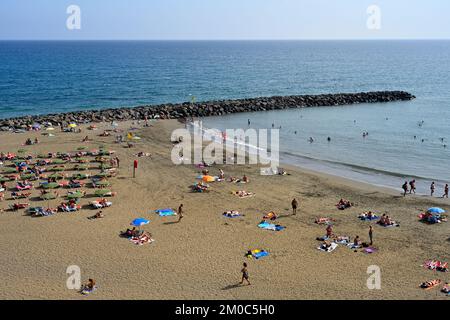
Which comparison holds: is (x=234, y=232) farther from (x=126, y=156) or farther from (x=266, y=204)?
(x=126, y=156)

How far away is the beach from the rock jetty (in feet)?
90.4

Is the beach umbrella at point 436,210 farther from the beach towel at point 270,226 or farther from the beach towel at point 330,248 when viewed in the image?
the beach towel at point 270,226

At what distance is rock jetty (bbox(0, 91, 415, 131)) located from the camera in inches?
2224

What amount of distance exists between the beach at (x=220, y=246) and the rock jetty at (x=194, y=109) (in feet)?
90.4

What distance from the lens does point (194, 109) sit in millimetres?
63188

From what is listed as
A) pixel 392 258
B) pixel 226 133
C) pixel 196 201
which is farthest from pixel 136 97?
pixel 392 258

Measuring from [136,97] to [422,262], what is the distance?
67377mm

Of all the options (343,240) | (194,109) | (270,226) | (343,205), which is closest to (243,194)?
(270,226)

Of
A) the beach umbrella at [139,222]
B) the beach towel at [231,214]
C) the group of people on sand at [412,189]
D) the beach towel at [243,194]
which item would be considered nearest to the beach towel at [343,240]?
the beach towel at [231,214]

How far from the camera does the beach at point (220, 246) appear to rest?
18.1 m

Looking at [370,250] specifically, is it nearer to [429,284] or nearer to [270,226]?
[429,284]

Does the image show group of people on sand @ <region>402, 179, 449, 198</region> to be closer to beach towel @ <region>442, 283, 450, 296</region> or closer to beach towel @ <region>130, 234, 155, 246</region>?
beach towel @ <region>442, 283, 450, 296</region>

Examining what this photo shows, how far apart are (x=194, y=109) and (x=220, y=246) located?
4302 centimetres

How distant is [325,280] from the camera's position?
18.7m
